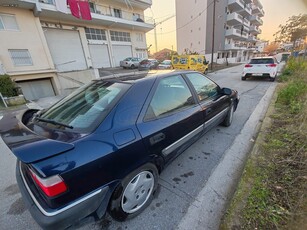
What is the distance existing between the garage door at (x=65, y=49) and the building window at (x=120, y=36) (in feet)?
16.1

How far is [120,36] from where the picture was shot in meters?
19.7

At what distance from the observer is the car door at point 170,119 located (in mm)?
1723

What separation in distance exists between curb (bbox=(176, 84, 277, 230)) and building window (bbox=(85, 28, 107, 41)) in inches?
700

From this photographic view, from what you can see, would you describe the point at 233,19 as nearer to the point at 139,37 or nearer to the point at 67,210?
the point at 139,37

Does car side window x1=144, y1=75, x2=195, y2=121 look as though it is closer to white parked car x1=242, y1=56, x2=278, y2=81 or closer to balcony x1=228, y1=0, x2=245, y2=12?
white parked car x1=242, y1=56, x2=278, y2=81

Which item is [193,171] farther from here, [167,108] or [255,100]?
[255,100]

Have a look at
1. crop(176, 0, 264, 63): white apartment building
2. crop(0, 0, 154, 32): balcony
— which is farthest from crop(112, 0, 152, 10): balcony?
crop(176, 0, 264, 63): white apartment building

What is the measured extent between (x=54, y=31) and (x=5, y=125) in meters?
15.4

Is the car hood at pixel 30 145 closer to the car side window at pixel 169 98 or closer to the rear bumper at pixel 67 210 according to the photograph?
the rear bumper at pixel 67 210

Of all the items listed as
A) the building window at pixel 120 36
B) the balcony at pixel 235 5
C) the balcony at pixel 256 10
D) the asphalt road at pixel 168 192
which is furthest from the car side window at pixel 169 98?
the balcony at pixel 256 10

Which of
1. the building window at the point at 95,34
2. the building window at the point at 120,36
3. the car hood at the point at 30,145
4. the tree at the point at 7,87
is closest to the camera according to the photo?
the car hood at the point at 30,145

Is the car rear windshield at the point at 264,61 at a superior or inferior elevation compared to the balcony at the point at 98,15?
inferior

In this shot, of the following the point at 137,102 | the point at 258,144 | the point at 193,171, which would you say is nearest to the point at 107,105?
the point at 137,102

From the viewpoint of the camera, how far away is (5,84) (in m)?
7.33
